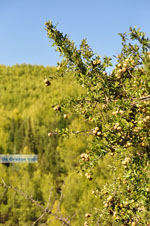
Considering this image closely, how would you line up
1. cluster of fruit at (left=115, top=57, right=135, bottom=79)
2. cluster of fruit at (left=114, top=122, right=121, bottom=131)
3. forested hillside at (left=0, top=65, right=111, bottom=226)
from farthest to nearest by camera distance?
1. forested hillside at (left=0, top=65, right=111, bottom=226)
2. cluster of fruit at (left=115, top=57, right=135, bottom=79)
3. cluster of fruit at (left=114, top=122, right=121, bottom=131)

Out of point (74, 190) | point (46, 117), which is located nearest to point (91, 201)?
point (74, 190)

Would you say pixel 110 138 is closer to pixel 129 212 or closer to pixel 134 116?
pixel 134 116

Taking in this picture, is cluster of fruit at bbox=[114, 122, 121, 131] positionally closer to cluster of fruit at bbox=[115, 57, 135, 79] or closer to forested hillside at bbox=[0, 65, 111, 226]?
cluster of fruit at bbox=[115, 57, 135, 79]

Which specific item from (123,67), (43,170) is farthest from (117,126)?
(43,170)

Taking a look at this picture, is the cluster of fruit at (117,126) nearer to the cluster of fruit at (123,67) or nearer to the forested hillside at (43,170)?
the cluster of fruit at (123,67)

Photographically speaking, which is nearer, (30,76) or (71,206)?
(71,206)


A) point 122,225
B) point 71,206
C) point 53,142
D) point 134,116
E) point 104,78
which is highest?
point 53,142

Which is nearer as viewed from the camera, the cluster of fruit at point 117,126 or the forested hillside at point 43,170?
the cluster of fruit at point 117,126

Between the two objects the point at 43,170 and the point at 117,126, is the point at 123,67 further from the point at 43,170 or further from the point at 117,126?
the point at 43,170

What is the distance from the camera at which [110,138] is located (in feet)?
7.79

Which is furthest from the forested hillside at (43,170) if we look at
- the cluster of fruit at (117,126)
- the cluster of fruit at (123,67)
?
the cluster of fruit at (117,126)

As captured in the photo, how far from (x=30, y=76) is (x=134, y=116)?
91479 millimetres

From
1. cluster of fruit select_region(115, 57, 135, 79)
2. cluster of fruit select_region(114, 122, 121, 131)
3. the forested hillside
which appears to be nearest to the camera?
cluster of fruit select_region(114, 122, 121, 131)

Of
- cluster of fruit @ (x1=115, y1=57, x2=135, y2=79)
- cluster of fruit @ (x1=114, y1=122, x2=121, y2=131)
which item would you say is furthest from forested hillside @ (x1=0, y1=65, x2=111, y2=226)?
cluster of fruit @ (x1=114, y1=122, x2=121, y2=131)
